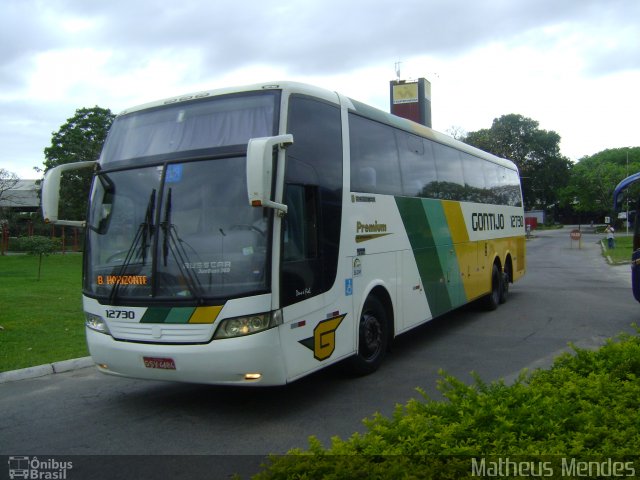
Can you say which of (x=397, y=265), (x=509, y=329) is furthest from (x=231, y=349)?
(x=509, y=329)

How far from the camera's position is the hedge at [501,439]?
2.83 metres

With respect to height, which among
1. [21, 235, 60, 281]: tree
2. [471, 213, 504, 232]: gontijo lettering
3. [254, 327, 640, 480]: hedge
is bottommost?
[254, 327, 640, 480]: hedge

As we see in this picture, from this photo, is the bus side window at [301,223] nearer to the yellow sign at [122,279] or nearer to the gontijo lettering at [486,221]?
the yellow sign at [122,279]

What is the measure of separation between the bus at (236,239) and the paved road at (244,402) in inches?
18.7

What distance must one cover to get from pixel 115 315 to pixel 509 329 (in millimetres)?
7282

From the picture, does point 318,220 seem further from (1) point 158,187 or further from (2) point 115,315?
(2) point 115,315

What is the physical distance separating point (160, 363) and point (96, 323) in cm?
103

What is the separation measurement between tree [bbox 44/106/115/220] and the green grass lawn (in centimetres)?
1393

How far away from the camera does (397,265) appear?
8.19 metres

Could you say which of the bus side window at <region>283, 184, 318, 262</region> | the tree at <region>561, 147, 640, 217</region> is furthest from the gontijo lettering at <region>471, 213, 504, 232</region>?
the tree at <region>561, 147, 640, 217</region>

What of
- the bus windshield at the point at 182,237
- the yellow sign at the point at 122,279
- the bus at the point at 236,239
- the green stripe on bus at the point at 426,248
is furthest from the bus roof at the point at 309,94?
the yellow sign at the point at 122,279

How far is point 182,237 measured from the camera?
5.68m

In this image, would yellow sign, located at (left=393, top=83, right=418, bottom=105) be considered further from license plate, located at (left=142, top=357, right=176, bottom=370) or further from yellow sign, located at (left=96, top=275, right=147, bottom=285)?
license plate, located at (left=142, top=357, right=176, bottom=370)

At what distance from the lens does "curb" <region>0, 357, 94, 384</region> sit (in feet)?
24.8
